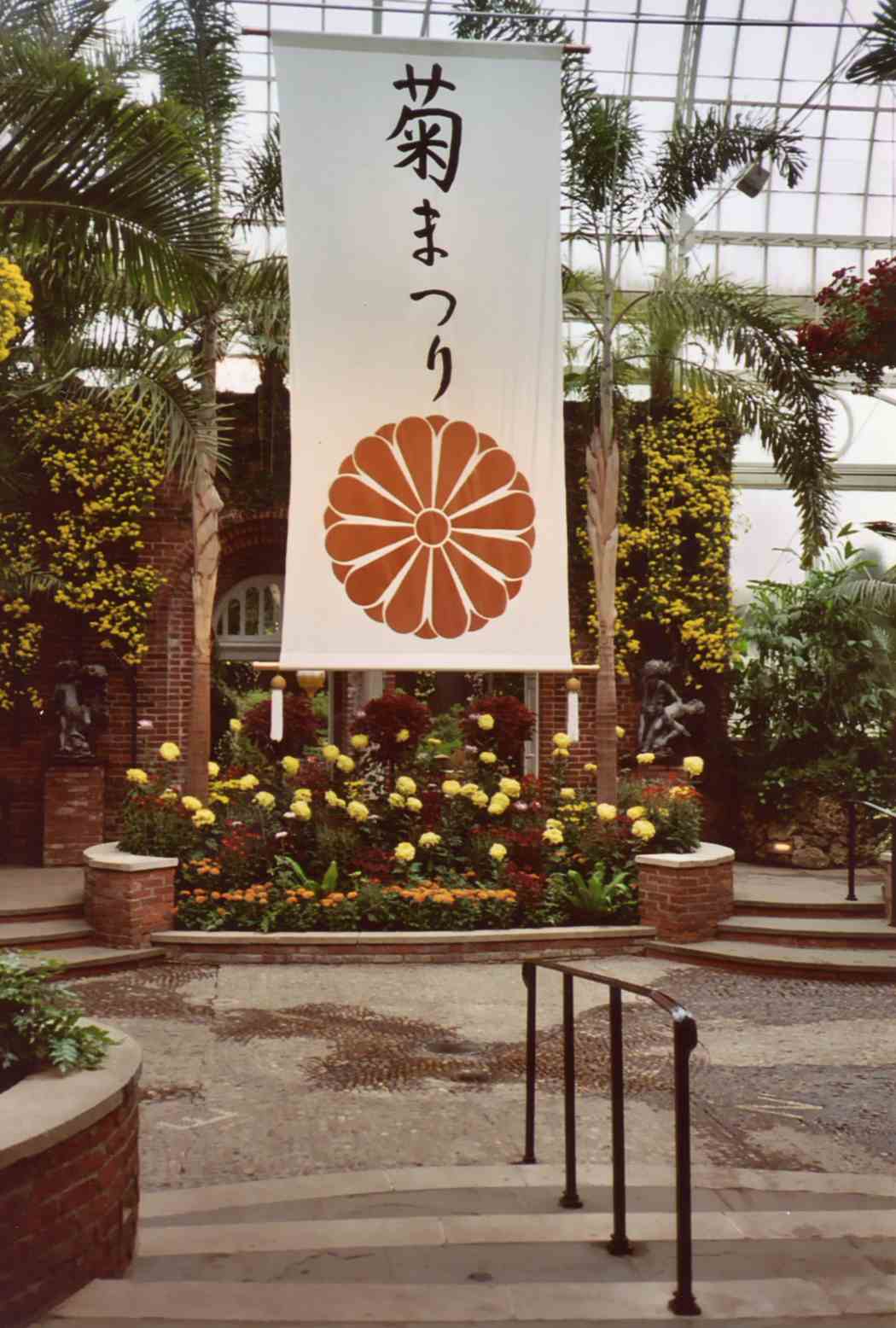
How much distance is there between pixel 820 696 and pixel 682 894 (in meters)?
4.33

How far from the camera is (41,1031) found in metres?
3.97

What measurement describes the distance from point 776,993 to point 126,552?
7.94 meters

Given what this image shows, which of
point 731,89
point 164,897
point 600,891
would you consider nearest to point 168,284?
point 164,897

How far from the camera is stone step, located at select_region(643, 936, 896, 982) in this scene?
29.9 ft

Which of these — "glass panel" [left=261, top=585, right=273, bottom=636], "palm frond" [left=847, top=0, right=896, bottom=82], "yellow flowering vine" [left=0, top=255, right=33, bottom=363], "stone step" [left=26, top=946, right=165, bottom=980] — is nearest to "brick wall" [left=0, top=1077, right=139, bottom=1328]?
"yellow flowering vine" [left=0, top=255, right=33, bottom=363]

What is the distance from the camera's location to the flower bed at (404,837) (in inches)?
390

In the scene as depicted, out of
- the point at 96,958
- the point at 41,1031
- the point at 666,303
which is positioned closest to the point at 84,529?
the point at 96,958

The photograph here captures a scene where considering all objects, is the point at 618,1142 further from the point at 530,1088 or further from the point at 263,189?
the point at 263,189

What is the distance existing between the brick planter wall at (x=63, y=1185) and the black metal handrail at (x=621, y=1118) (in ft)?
4.67

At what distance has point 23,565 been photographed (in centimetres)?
1285

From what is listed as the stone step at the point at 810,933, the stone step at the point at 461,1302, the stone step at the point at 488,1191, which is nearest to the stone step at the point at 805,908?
the stone step at the point at 810,933

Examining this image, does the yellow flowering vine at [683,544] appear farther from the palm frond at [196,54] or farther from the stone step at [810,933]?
the palm frond at [196,54]

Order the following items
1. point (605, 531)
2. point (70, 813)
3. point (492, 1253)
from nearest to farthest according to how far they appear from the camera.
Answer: point (492, 1253) → point (605, 531) → point (70, 813)

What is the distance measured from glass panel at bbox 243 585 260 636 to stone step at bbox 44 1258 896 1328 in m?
12.4
